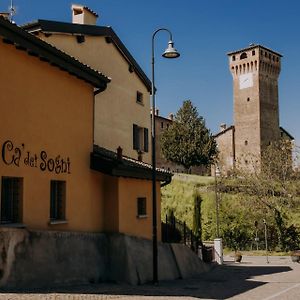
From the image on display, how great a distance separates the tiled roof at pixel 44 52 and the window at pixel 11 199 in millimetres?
3719

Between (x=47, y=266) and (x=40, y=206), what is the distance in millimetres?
1746

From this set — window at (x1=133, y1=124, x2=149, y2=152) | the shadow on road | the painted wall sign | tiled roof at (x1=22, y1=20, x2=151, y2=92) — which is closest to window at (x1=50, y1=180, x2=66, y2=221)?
the painted wall sign

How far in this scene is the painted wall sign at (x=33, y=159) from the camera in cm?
1241

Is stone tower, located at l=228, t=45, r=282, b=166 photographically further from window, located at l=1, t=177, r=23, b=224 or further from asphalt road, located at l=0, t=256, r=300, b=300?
window, located at l=1, t=177, r=23, b=224

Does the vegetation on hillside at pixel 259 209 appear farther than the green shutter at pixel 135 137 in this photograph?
Yes

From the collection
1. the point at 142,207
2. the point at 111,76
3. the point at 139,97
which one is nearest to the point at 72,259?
the point at 142,207

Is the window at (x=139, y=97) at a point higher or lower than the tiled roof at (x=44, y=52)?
higher

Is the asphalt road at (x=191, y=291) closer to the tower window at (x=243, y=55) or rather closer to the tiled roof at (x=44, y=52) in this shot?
the tiled roof at (x=44, y=52)

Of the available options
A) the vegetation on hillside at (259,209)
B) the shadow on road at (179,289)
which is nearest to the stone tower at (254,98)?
the vegetation on hillside at (259,209)

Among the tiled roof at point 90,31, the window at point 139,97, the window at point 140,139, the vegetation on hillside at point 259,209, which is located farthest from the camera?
the vegetation on hillside at point 259,209

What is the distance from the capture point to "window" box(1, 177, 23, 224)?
12.7 m

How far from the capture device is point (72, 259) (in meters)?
14.3

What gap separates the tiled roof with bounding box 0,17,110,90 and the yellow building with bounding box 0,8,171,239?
0.09ft

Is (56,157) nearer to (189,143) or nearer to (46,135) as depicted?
(46,135)
